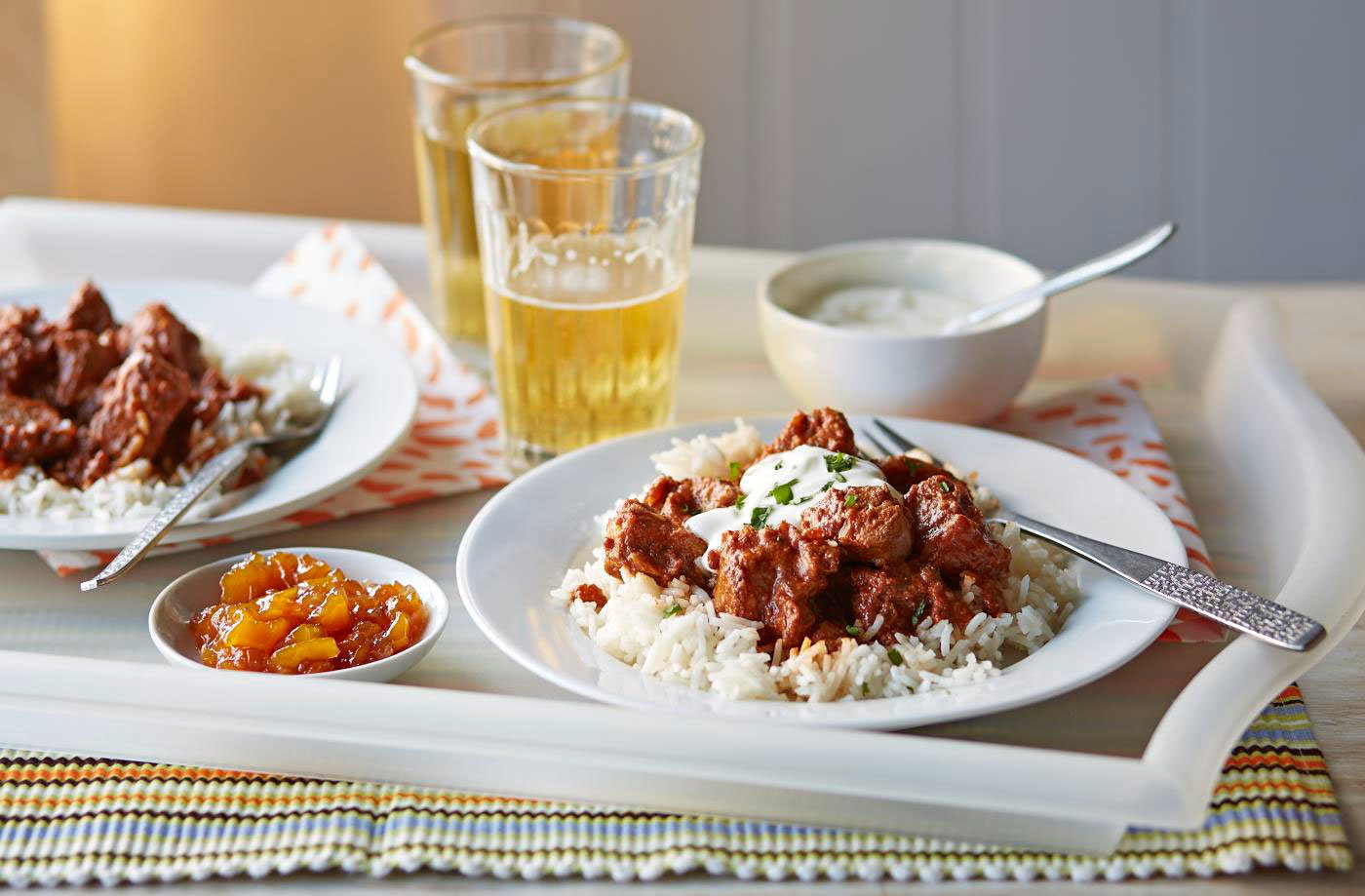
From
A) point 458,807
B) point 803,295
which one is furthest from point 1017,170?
point 458,807

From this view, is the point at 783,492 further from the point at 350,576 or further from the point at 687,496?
the point at 350,576

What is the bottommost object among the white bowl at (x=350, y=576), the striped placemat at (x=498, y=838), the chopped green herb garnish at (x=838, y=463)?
the striped placemat at (x=498, y=838)

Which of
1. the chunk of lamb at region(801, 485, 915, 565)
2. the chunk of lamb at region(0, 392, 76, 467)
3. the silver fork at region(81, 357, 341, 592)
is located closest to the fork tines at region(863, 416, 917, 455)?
the chunk of lamb at region(801, 485, 915, 565)

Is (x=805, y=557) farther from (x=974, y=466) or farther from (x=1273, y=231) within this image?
(x=1273, y=231)

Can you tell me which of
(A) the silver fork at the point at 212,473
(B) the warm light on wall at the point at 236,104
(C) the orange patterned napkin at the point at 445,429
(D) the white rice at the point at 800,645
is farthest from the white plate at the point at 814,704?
(B) the warm light on wall at the point at 236,104

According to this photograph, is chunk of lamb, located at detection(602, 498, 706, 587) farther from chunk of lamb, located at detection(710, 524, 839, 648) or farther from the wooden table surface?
the wooden table surface

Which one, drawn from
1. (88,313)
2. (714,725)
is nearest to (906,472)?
(714,725)

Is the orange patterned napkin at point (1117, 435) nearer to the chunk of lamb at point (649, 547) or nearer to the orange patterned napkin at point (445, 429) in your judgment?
the orange patterned napkin at point (445, 429)
